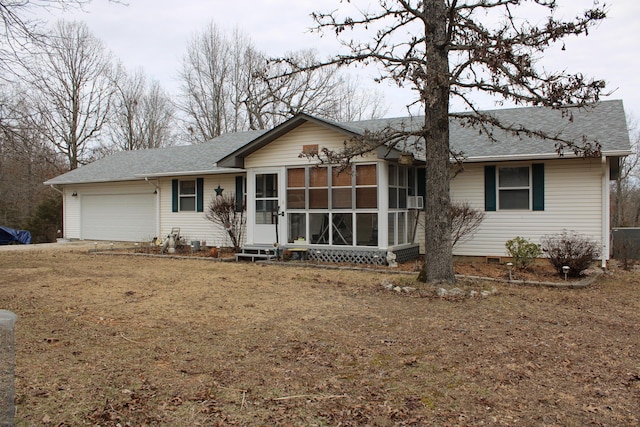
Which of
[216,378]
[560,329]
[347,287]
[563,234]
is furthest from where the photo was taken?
[563,234]

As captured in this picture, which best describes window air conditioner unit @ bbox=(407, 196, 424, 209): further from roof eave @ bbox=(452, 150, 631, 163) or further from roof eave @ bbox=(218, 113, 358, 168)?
Result: roof eave @ bbox=(218, 113, 358, 168)

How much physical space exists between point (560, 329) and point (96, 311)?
5920mm

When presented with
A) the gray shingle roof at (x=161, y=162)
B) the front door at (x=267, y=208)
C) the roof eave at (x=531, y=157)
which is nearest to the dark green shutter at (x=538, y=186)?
the roof eave at (x=531, y=157)

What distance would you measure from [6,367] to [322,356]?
2.81 meters

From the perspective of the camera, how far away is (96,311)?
6969 mm

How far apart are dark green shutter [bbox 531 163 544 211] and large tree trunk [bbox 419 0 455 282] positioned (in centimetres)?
460

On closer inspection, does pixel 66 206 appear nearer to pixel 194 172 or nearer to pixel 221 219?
pixel 194 172

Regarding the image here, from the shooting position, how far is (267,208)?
13.6 m

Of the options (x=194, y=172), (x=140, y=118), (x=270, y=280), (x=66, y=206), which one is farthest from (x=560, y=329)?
(x=140, y=118)

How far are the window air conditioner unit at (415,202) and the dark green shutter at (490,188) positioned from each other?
1.61 meters

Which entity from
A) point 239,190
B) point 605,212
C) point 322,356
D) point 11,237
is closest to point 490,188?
point 605,212

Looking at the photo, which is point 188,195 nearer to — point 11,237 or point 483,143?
point 11,237

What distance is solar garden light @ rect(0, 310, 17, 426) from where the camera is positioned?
2.94 metres

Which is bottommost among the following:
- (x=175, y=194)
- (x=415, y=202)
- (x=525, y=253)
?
(x=525, y=253)
